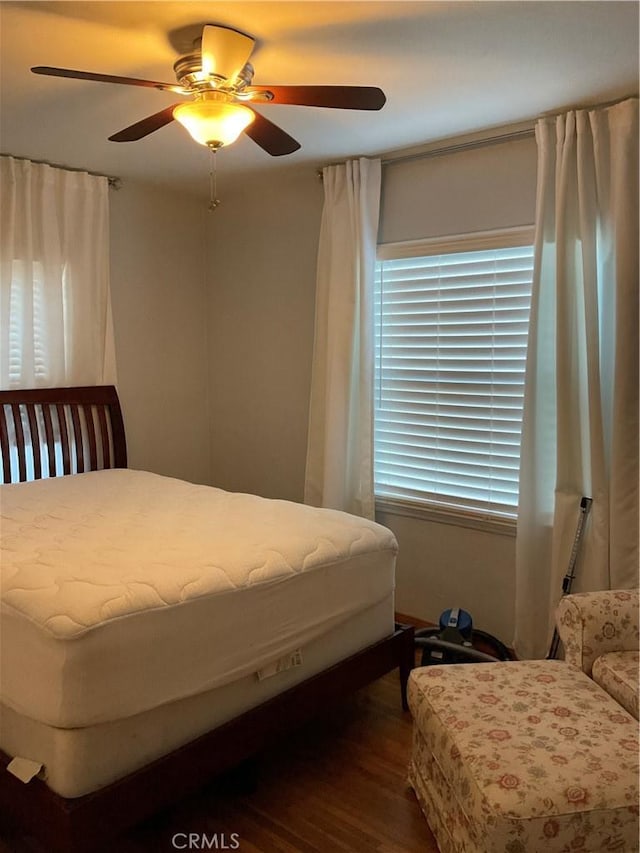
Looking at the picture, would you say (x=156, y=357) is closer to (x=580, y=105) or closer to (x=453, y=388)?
(x=453, y=388)

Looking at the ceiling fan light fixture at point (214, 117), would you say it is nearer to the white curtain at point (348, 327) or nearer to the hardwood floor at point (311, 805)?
the white curtain at point (348, 327)

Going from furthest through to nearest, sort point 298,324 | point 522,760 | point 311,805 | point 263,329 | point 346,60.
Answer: point 263,329, point 298,324, point 346,60, point 311,805, point 522,760

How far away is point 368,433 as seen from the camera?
3889 mm

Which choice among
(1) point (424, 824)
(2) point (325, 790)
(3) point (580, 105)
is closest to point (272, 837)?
(2) point (325, 790)

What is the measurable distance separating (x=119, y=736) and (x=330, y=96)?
1951 mm

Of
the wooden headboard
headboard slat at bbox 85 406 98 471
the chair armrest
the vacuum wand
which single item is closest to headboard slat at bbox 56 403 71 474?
the wooden headboard

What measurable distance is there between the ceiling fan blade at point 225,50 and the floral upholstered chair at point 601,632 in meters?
2.15

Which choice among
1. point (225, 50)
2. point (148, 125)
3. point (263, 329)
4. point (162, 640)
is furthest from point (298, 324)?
point (162, 640)

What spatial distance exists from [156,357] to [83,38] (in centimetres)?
245

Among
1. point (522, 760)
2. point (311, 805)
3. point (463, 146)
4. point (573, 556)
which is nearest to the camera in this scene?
point (522, 760)

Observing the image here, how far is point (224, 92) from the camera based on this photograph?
237 centimetres

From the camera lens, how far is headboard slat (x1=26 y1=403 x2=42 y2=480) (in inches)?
149

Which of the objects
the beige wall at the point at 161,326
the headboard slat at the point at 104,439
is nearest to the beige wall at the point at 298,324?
the beige wall at the point at 161,326

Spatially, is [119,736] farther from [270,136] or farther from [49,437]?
[49,437]
